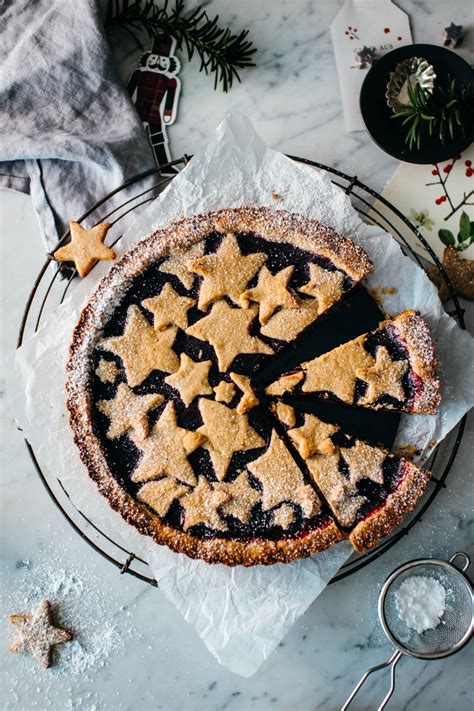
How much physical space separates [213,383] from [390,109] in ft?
4.42

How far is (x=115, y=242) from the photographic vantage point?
3096 millimetres

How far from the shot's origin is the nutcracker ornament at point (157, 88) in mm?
3289

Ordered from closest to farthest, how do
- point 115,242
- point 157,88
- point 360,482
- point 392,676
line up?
point 360,482, point 392,676, point 115,242, point 157,88

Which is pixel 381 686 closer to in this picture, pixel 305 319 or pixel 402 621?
pixel 402 621

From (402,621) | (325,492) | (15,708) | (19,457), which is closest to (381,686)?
(402,621)

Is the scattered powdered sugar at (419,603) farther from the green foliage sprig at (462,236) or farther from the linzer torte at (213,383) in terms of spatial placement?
the green foliage sprig at (462,236)

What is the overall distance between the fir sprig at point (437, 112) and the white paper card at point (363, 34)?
285mm

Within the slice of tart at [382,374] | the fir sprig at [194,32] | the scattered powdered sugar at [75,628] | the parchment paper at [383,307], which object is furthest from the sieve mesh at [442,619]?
the fir sprig at [194,32]

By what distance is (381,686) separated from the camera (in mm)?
3148

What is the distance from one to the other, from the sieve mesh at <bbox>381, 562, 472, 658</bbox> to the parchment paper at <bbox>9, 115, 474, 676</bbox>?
1.00ft

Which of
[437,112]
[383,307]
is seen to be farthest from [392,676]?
[437,112]

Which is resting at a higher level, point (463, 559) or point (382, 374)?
point (382, 374)

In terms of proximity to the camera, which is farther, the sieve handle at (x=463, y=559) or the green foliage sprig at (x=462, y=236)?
the green foliage sprig at (x=462, y=236)

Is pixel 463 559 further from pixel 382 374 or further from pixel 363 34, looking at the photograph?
pixel 363 34
